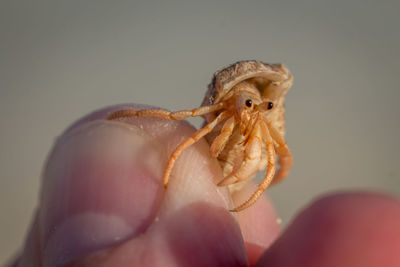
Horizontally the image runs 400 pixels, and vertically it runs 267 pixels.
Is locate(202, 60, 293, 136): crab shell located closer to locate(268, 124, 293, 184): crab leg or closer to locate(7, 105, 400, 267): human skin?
locate(268, 124, 293, 184): crab leg

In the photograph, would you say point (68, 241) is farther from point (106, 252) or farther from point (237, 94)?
point (237, 94)

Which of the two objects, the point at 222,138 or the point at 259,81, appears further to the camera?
Result: the point at 259,81

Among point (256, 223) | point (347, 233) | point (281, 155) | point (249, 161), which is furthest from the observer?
point (256, 223)

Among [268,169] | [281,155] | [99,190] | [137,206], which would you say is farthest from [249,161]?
[99,190]

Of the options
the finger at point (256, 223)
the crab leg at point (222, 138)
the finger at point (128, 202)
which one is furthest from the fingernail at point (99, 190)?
the finger at point (256, 223)

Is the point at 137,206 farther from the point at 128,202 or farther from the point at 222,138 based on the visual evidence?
the point at 222,138

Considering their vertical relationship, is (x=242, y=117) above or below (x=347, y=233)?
above

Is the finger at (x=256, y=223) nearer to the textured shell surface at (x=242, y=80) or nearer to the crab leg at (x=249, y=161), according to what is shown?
the textured shell surface at (x=242, y=80)

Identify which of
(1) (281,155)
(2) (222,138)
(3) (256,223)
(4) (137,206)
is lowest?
(3) (256,223)
